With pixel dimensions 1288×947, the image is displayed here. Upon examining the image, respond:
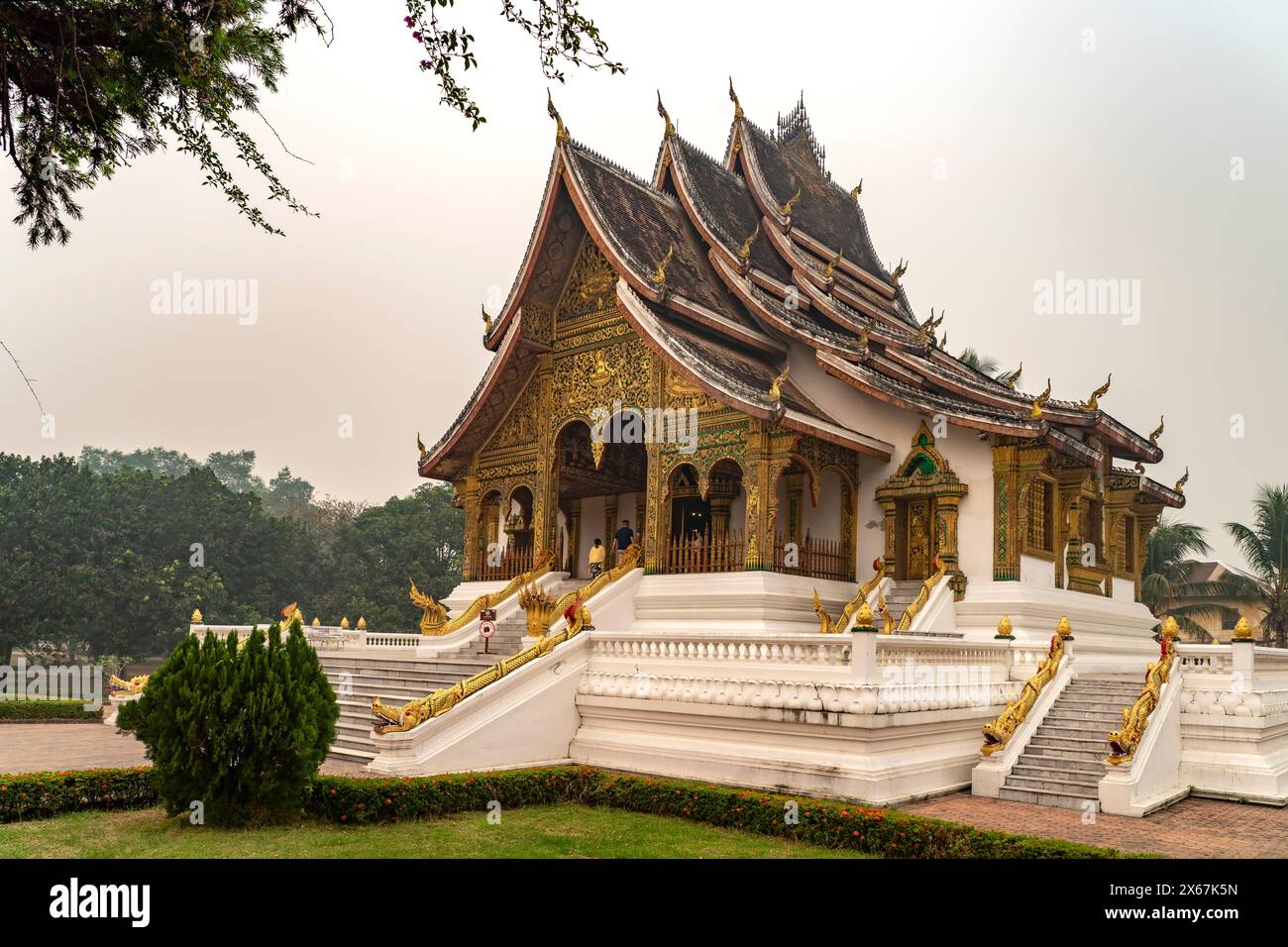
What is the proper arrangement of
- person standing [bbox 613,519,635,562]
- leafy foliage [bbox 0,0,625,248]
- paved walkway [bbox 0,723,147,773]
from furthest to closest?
person standing [bbox 613,519,635,562] → paved walkway [bbox 0,723,147,773] → leafy foliage [bbox 0,0,625,248]

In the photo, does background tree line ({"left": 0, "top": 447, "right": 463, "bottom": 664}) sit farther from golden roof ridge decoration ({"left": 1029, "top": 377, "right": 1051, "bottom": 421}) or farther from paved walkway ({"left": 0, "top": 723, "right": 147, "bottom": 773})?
golden roof ridge decoration ({"left": 1029, "top": 377, "right": 1051, "bottom": 421})

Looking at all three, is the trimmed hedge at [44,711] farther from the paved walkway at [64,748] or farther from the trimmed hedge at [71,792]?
the trimmed hedge at [71,792]

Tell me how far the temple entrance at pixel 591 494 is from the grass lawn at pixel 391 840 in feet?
29.2

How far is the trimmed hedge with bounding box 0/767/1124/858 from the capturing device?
777 cm

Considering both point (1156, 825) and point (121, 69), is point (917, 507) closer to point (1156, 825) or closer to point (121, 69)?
point (1156, 825)

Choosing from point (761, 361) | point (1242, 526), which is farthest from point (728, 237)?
point (1242, 526)

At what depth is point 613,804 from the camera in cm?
987

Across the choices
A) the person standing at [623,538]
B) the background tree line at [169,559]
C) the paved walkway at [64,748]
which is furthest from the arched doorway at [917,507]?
the background tree line at [169,559]

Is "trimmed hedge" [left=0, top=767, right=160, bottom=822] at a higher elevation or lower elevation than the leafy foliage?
lower

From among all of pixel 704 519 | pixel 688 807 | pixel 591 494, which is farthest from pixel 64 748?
pixel 704 519

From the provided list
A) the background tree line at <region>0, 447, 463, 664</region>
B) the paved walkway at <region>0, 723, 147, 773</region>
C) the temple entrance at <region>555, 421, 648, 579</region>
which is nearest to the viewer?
the paved walkway at <region>0, 723, 147, 773</region>

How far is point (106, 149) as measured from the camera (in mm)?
5953

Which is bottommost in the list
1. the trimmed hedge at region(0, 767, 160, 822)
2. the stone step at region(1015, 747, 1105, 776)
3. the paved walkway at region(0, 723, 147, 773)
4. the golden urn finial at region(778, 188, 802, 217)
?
the paved walkway at region(0, 723, 147, 773)

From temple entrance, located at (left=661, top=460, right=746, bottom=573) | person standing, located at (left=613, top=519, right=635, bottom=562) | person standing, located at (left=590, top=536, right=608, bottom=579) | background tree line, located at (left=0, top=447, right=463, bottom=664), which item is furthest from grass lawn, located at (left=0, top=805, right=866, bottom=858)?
background tree line, located at (left=0, top=447, right=463, bottom=664)
